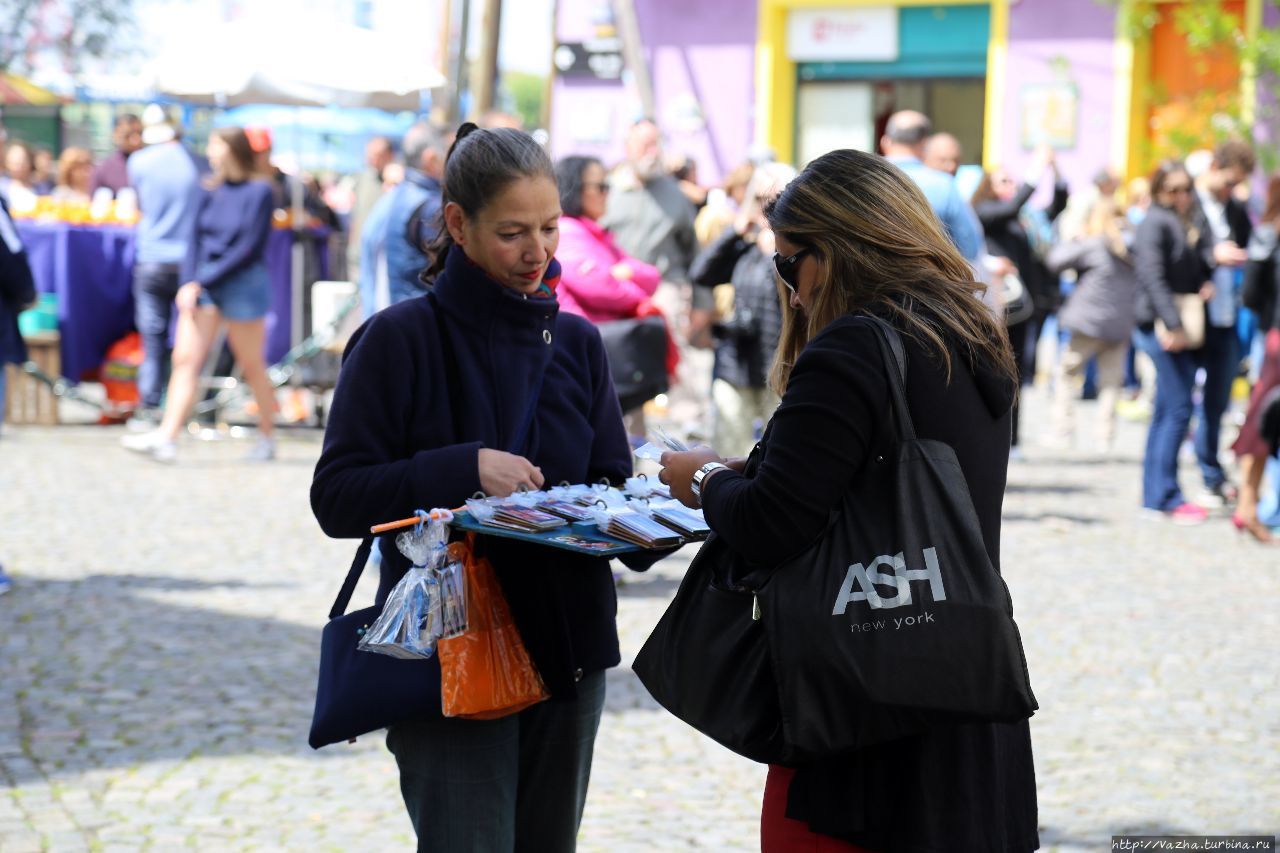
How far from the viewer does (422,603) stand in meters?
2.80

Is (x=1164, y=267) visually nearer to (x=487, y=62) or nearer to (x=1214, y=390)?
(x=1214, y=390)

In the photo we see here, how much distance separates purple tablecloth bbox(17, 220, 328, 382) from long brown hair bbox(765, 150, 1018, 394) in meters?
10.6

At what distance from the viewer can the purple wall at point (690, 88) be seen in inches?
1005

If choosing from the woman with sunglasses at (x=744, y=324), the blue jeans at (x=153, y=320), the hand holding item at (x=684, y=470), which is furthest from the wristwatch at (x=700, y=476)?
the blue jeans at (x=153, y=320)

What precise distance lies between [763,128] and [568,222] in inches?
A: 730

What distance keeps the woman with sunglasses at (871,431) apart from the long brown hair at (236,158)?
8963 mm

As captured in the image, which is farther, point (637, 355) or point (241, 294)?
point (241, 294)

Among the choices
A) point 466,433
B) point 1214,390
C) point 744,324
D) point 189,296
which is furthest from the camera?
point 189,296

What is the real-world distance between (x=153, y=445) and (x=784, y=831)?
9.27m

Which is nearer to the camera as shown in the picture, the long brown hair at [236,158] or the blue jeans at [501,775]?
the blue jeans at [501,775]

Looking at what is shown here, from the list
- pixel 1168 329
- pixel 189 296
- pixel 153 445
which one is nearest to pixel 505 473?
pixel 1168 329

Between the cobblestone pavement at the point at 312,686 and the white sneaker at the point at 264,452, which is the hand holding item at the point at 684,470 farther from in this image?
the white sneaker at the point at 264,452

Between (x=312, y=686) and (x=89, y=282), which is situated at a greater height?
(x=89, y=282)

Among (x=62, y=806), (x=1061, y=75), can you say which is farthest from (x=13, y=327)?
(x=1061, y=75)
